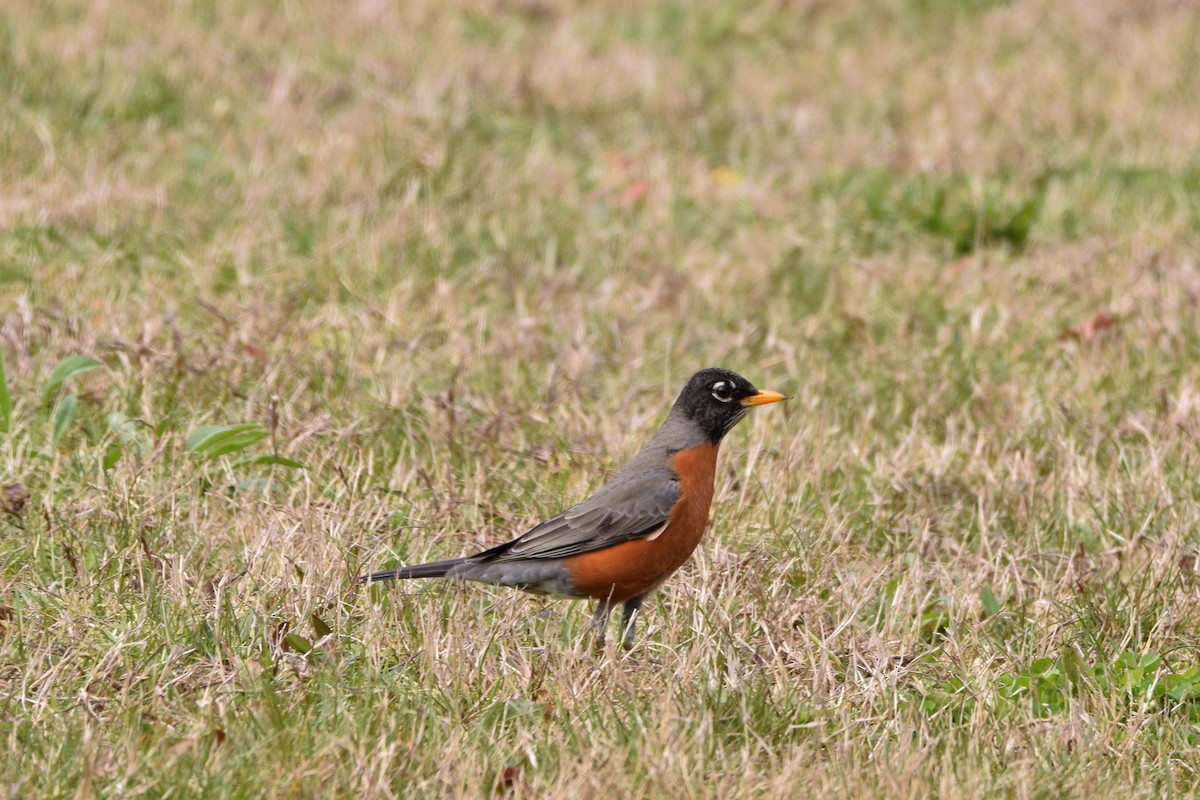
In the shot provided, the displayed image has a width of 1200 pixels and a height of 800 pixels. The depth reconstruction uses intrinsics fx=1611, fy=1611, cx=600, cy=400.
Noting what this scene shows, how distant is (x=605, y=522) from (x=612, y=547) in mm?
129

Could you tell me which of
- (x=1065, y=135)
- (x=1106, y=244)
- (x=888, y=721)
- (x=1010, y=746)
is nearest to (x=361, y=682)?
(x=888, y=721)

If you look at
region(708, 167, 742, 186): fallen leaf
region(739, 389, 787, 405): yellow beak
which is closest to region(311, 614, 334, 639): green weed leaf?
region(739, 389, 787, 405): yellow beak

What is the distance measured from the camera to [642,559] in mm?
4664

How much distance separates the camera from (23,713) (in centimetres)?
372

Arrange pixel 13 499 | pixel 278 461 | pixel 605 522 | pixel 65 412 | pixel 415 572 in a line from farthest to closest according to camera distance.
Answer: pixel 65 412 → pixel 278 461 → pixel 13 499 → pixel 605 522 → pixel 415 572

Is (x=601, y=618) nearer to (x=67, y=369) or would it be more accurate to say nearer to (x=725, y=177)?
(x=67, y=369)

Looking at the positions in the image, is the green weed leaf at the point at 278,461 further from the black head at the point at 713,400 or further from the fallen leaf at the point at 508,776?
the fallen leaf at the point at 508,776

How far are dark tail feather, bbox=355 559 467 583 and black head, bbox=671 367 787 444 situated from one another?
3.16 feet

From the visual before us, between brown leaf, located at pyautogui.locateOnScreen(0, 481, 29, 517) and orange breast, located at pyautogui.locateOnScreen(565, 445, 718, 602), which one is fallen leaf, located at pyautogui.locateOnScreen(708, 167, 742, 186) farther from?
brown leaf, located at pyautogui.locateOnScreen(0, 481, 29, 517)

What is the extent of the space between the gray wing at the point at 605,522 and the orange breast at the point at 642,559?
0.03 m

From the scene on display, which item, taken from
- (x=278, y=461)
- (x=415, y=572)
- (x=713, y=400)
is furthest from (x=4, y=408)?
Answer: (x=713, y=400)

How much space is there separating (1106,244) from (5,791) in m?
6.63

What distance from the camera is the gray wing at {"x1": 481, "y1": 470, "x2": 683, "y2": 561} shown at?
15.4ft

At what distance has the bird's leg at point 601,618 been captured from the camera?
459cm
